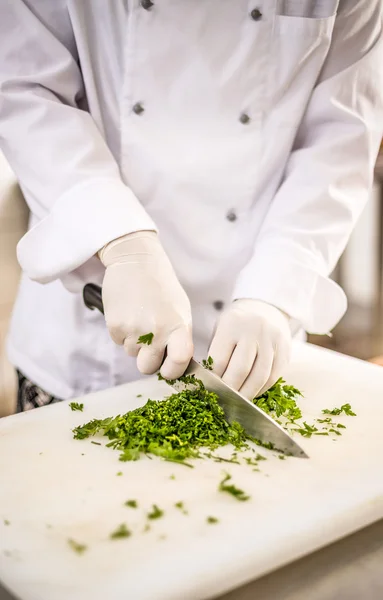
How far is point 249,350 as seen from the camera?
40.2 inches

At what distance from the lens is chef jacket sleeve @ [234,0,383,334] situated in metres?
1.19

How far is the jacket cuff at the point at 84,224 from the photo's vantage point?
3.45ft

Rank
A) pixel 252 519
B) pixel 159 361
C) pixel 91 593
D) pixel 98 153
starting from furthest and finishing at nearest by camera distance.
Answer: pixel 98 153, pixel 159 361, pixel 252 519, pixel 91 593

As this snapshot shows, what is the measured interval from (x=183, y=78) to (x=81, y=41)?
210 millimetres

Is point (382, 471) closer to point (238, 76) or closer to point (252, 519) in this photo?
point (252, 519)

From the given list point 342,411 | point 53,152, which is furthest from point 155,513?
point 53,152

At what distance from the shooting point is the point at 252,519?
72cm

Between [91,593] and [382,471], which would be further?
[382,471]

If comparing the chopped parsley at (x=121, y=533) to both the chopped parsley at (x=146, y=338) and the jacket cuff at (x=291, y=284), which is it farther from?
the jacket cuff at (x=291, y=284)

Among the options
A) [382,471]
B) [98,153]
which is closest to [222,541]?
[382,471]

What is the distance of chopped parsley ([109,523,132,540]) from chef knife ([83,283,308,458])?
274 mm

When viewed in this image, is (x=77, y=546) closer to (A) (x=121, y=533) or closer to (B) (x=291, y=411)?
(A) (x=121, y=533)

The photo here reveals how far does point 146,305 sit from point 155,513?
38 centimetres

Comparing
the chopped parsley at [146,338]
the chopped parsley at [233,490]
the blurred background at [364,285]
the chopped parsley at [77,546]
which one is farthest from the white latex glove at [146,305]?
the blurred background at [364,285]
